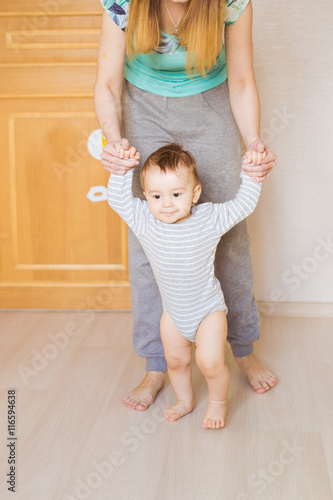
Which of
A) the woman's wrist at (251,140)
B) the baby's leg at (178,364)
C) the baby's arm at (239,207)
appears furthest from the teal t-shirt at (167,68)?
the baby's leg at (178,364)

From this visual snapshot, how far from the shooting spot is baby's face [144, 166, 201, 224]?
1.07 metres

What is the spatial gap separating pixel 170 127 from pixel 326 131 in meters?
0.76

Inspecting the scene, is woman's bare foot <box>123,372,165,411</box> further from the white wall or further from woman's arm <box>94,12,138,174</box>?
the white wall

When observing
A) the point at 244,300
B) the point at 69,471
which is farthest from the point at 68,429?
the point at 244,300

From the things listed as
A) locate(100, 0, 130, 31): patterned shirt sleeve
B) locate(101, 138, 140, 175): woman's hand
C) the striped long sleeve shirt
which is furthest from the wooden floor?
locate(100, 0, 130, 31): patterned shirt sleeve

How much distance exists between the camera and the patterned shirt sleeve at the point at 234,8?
1111 millimetres

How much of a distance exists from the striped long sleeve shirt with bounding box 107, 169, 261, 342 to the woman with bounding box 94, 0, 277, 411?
0.05 m

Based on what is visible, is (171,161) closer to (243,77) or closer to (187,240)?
(187,240)

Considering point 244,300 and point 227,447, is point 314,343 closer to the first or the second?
point 244,300

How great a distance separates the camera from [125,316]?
1919 mm

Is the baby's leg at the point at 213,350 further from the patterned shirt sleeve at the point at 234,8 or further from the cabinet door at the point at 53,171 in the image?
the cabinet door at the point at 53,171

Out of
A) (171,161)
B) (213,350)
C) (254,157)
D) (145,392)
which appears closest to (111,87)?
(171,161)

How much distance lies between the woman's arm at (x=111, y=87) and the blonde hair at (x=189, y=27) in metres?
0.06

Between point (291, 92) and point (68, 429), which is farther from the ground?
point (291, 92)
